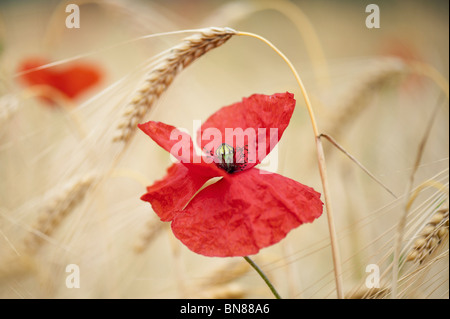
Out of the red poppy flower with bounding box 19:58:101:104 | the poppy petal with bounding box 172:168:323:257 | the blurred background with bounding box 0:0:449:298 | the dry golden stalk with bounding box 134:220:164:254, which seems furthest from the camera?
the red poppy flower with bounding box 19:58:101:104

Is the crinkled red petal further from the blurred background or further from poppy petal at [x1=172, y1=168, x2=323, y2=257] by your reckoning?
poppy petal at [x1=172, y1=168, x2=323, y2=257]

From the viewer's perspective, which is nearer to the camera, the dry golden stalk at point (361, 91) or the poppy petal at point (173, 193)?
the poppy petal at point (173, 193)

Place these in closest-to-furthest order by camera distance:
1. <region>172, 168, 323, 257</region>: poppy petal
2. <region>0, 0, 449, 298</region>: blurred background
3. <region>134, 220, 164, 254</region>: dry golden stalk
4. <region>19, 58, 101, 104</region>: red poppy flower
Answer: <region>172, 168, 323, 257</region>: poppy petal
<region>0, 0, 449, 298</region>: blurred background
<region>134, 220, 164, 254</region>: dry golden stalk
<region>19, 58, 101, 104</region>: red poppy flower

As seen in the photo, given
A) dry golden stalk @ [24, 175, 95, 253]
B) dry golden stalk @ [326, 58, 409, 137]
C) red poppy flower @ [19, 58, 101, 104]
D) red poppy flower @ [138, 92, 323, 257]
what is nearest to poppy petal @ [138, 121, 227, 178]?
red poppy flower @ [138, 92, 323, 257]

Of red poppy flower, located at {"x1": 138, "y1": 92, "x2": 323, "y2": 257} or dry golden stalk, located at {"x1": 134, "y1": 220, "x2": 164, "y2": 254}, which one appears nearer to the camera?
red poppy flower, located at {"x1": 138, "y1": 92, "x2": 323, "y2": 257}

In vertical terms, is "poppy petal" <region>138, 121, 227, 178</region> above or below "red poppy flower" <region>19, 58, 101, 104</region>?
below

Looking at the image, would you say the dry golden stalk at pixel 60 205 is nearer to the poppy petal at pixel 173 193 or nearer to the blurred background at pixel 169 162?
the blurred background at pixel 169 162

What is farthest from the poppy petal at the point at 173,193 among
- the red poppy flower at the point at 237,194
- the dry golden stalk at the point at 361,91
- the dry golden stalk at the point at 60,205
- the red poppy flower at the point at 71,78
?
the red poppy flower at the point at 71,78

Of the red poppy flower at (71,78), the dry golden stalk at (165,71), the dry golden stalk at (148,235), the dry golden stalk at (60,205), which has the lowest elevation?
the dry golden stalk at (148,235)
